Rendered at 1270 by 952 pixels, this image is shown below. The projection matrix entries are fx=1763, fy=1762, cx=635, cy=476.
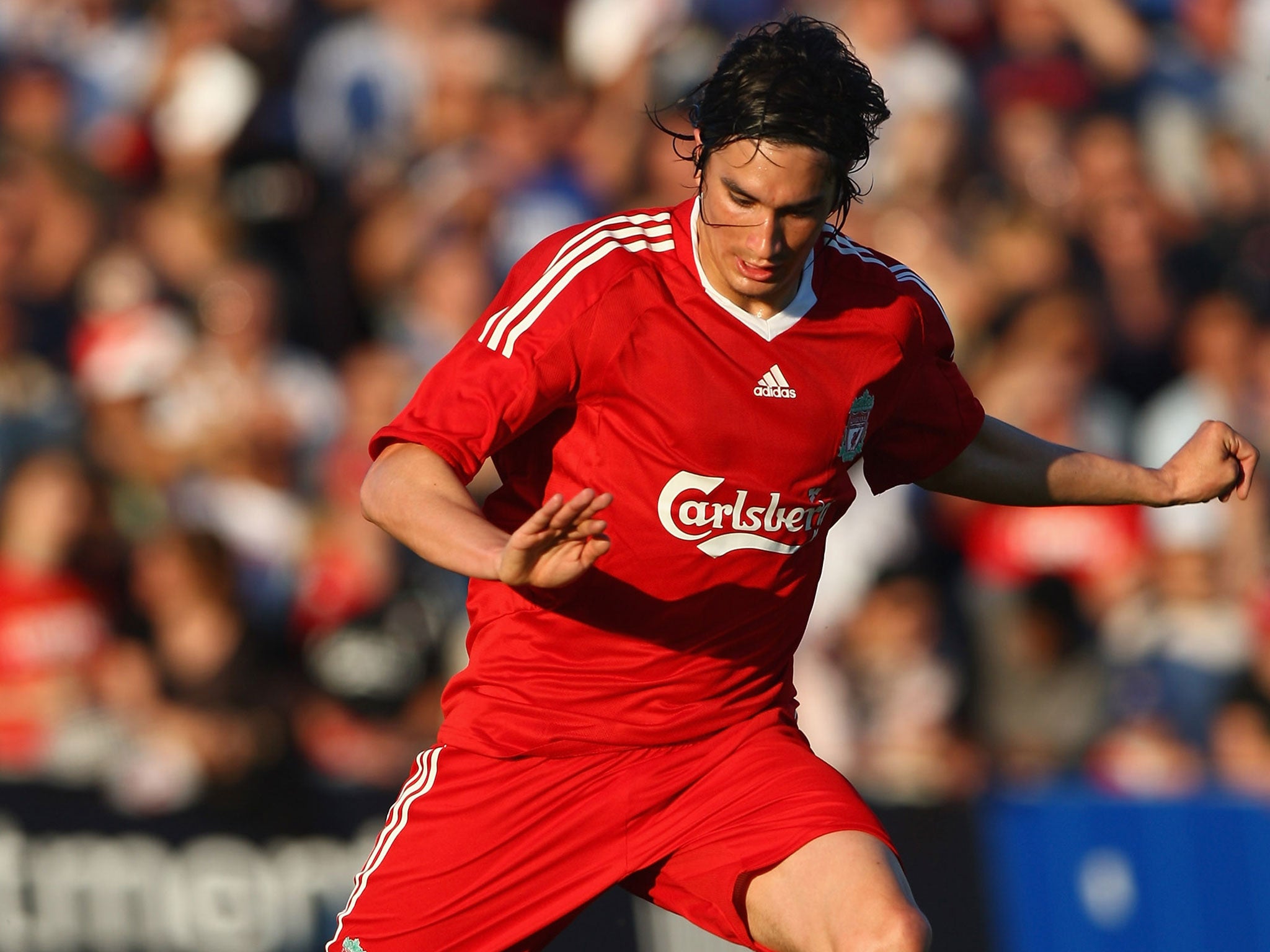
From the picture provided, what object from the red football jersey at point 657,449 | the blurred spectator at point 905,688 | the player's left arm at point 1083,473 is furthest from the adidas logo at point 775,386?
the blurred spectator at point 905,688

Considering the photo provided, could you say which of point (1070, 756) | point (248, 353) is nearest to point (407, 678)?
point (248, 353)

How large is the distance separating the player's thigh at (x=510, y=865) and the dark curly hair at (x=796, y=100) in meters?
1.48

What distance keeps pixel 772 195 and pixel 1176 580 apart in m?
5.26

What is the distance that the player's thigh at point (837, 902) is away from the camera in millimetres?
3674

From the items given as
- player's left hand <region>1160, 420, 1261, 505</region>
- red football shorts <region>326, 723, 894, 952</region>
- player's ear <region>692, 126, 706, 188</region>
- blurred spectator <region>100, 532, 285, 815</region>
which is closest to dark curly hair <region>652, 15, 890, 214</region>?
player's ear <region>692, 126, 706, 188</region>

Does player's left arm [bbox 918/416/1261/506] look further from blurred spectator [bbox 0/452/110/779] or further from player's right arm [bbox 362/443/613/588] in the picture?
blurred spectator [bbox 0/452/110/779]

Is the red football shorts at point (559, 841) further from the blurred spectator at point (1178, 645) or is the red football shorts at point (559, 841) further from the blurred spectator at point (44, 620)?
the blurred spectator at point (1178, 645)

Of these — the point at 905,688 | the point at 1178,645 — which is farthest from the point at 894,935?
the point at 1178,645

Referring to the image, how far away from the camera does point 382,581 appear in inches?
308

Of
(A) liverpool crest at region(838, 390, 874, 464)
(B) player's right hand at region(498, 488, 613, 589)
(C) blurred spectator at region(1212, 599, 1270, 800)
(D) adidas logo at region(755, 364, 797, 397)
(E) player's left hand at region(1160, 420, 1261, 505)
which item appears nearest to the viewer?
(B) player's right hand at region(498, 488, 613, 589)

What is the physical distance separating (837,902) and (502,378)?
4.37ft

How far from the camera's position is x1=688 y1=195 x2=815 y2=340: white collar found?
3.99m

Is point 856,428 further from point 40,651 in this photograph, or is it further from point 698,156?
point 40,651

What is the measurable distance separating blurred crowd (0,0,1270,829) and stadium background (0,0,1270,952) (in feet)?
0.07
